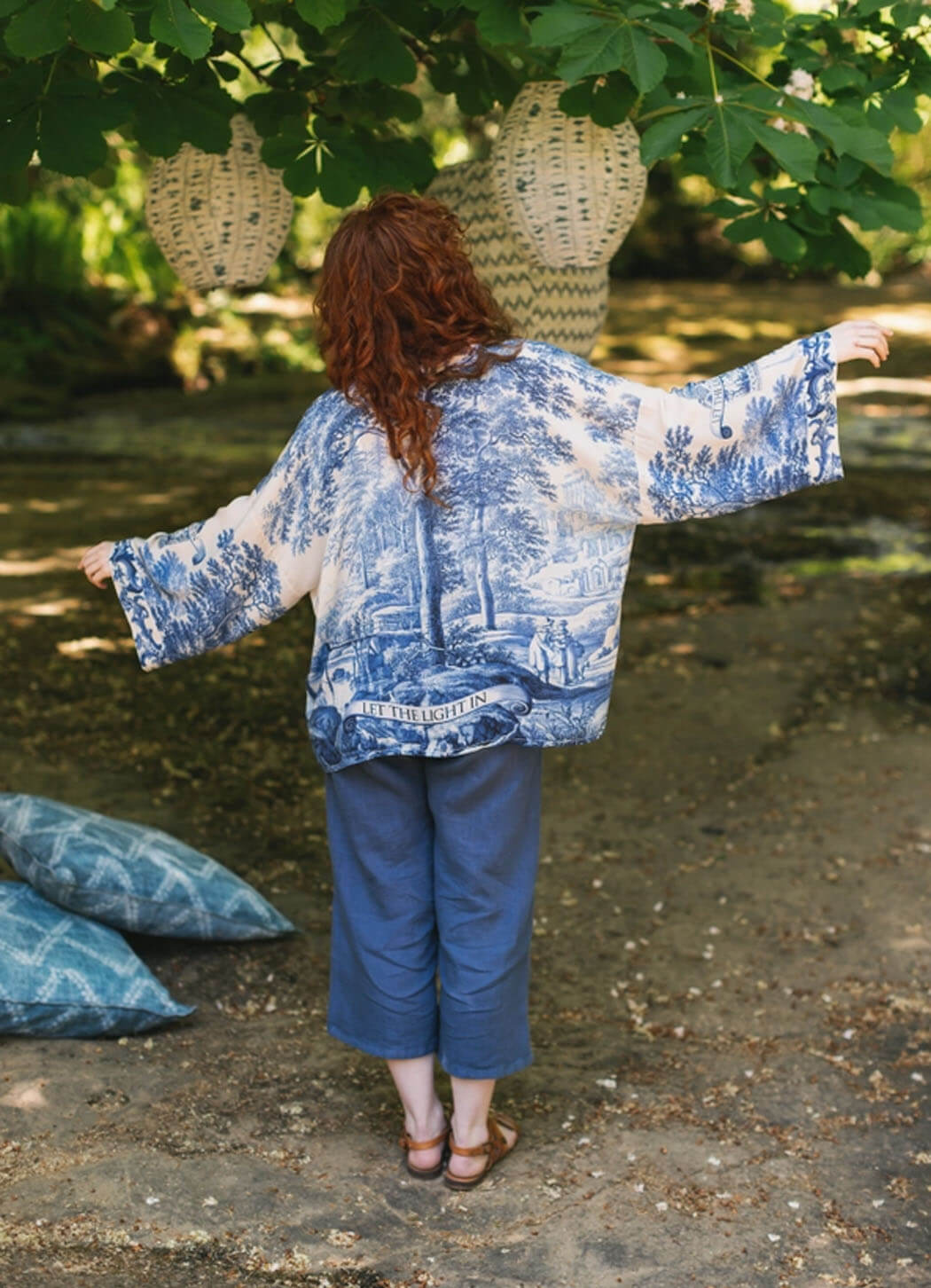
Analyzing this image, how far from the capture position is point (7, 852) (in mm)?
3324

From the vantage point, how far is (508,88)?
3.72 m

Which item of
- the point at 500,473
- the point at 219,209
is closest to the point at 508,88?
the point at 219,209

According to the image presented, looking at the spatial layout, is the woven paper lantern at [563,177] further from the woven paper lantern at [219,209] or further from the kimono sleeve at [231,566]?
the kimono sleeve at [231,566]

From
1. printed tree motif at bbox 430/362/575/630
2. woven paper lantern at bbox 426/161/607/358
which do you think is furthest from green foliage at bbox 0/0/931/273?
printed tree motif at bbox 430/362/575/630

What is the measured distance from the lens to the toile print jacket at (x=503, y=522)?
8.20 feet

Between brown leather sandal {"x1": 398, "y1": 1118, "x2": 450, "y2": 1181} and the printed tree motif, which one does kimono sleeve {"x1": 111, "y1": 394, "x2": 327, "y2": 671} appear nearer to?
the printed tree motif

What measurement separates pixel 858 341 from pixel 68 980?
1.85 metres

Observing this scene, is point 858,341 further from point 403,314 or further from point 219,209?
point 219,209

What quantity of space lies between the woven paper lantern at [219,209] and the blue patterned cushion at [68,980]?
1380 mm

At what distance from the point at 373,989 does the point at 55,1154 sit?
631 millimetres

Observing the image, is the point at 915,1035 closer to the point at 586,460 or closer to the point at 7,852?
the point at 586,460

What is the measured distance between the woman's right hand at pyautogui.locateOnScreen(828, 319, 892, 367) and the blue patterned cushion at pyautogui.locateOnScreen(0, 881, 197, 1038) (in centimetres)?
177

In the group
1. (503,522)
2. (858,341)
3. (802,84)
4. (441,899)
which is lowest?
(441,899)

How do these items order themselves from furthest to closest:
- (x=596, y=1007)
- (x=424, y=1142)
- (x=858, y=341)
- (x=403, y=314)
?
(x=596, y=1007)
(x=424, y=1142)
(x=858, y=341)
(x=403, y=314)
